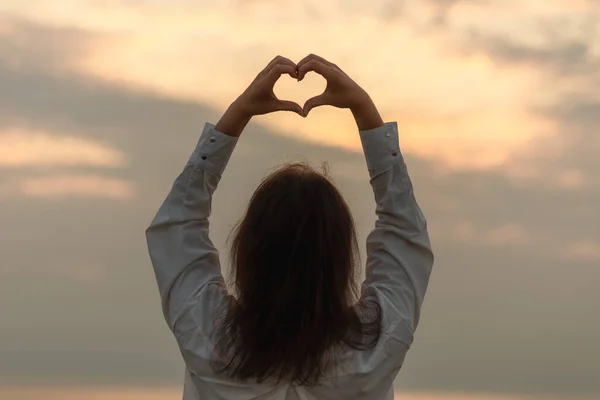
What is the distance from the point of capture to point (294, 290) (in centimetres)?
330

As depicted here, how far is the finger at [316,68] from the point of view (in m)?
3.56

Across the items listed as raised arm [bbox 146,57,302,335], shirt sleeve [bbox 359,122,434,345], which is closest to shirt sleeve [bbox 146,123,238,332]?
raised arm [bbox 146,57,302,335]

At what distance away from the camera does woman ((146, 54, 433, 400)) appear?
10.7 feet

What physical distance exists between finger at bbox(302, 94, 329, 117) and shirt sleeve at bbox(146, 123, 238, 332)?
1.39ft

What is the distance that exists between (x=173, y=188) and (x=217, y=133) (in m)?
0.33

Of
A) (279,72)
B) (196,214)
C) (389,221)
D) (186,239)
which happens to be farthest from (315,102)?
(186,239)

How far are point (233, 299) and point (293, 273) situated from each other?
315 millimetres

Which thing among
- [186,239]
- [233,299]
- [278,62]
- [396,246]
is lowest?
[233,299]

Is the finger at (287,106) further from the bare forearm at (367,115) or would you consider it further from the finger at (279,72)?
the bare forearm at (367,115)

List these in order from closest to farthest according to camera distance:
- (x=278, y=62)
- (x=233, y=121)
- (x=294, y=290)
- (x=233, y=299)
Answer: (x=294, y=290) < (x=233, y=299) < (x=278, y=62) < (x=233, y=121)

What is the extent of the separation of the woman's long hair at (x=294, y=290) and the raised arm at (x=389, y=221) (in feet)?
0.39

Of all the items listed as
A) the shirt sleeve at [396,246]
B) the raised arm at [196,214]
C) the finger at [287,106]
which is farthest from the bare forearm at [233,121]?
the shirt sleeve at [396,246]

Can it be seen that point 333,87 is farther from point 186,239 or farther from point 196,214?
point 186,239

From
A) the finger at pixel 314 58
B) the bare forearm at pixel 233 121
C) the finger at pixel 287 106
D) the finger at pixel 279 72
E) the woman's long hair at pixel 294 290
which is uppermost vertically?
the finger at pixel 314 58
